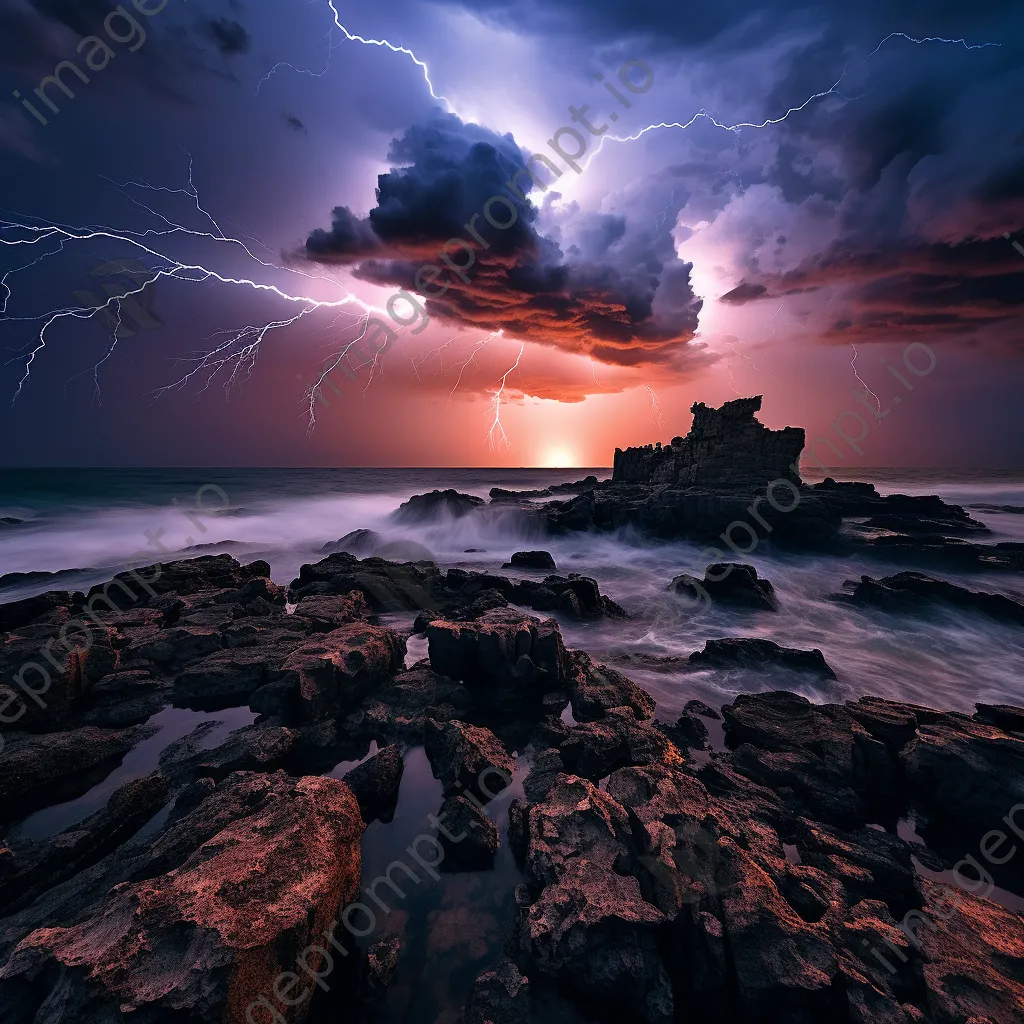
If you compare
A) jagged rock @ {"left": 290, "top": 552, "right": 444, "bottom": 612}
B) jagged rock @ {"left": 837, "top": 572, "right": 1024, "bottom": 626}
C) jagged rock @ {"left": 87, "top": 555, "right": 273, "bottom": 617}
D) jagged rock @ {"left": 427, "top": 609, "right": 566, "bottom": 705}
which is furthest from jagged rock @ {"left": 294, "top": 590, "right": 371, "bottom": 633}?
jagged rock @ {"left": 837, "top": 572, "right": 1024, "bottom": 626}

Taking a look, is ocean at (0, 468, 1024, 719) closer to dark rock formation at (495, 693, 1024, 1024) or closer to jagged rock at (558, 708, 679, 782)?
jagged rock at (558, 708, 679, 782)

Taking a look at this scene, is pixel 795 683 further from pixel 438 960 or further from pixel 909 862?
pixel 438 960

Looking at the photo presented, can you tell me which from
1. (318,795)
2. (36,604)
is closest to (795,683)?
(318,795)

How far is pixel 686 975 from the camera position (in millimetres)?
3625

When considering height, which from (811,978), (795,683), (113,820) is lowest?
(795,683)

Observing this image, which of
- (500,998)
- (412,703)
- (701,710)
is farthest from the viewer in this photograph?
(701,710)

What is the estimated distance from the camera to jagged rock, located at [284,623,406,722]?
761cm

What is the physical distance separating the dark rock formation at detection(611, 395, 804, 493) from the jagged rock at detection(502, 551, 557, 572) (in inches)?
605

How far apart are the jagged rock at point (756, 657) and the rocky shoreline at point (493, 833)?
0.20 ft

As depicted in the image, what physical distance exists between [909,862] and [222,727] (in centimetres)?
1044

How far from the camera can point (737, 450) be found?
2969 cm

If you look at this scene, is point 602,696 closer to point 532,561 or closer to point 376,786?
point 376,786

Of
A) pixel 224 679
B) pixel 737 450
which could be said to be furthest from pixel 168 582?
pixel 737 450

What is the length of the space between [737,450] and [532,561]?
18206 mm
